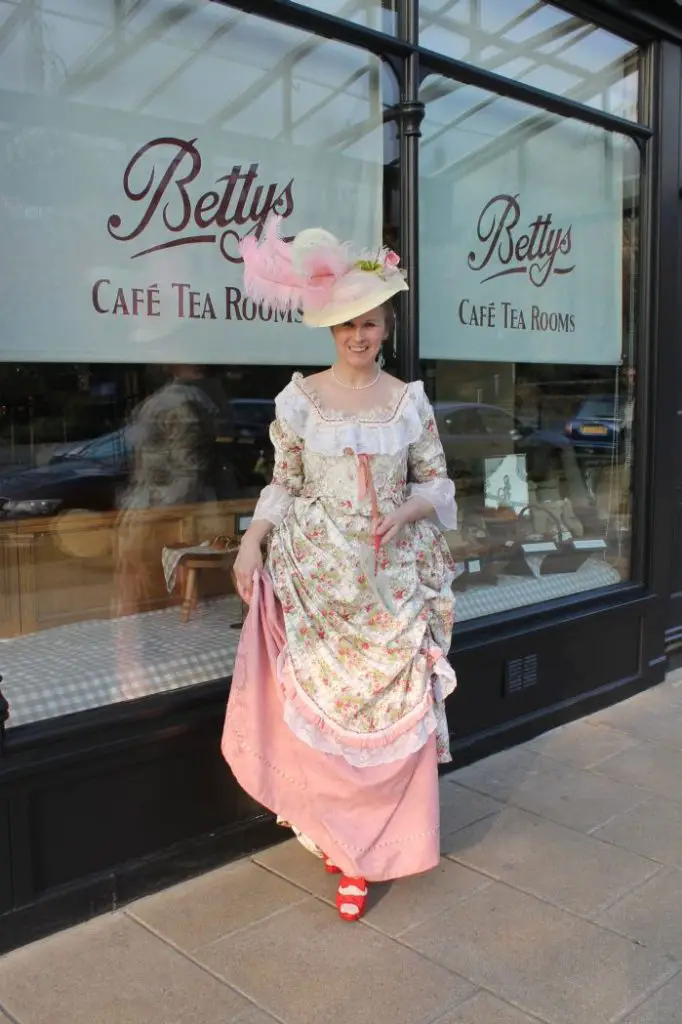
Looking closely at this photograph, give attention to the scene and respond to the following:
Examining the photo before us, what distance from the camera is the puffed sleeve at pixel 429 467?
2801mm

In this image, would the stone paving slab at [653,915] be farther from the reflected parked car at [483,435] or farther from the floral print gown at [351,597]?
the reflected parked car at [483,435]

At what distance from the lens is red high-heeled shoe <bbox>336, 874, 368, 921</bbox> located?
2.68m

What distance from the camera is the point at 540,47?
4.22 meters

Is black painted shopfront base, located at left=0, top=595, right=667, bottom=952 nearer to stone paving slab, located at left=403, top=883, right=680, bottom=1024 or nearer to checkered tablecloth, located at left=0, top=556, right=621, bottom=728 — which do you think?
checkered tablecloth, located at left=0, top=556, right=621, bottom=728

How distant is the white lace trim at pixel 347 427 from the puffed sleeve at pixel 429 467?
0.04 metres

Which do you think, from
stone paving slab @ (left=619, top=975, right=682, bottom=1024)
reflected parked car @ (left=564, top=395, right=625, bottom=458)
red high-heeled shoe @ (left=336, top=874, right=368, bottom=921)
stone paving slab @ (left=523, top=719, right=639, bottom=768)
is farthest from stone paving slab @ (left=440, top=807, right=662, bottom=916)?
reflected parked car @ (left=564, top=395, right=625, bottom=458)

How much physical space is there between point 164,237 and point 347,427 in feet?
3.38

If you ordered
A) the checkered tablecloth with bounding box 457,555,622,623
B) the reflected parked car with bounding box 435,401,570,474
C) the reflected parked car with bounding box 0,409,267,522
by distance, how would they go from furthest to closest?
the reflected parked car with bounding box 435,401,570,474
the checkered tablecloth with bounding box 457,555,622,623
the reflected parked car with bounding box 0,409,267,522

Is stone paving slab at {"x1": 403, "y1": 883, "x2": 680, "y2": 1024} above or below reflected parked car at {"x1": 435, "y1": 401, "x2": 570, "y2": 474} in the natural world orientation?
below

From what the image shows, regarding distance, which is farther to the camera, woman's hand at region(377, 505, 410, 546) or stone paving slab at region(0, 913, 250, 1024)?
woman's hand at region(377, 505, 410, 546)

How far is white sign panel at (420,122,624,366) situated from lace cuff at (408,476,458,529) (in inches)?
48.8

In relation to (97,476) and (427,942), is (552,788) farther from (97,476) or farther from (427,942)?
(97,476)

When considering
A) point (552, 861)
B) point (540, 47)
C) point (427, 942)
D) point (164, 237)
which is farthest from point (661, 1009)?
point (540, 47)

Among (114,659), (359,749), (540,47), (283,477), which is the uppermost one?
(540,47)
